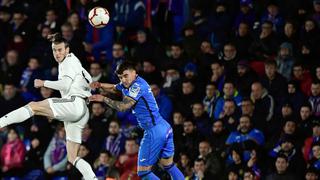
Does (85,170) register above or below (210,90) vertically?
below

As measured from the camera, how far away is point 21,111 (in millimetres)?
15594

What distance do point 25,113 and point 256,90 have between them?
5.55 metres

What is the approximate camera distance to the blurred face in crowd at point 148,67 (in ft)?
69.5

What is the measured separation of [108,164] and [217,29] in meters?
4.06

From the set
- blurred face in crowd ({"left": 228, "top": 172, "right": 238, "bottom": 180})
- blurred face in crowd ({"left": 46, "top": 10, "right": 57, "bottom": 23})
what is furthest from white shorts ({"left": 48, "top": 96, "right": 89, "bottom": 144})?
blurred face in crowd ({"left": 46, "top": 10, "right": 57, "bottom": 23})

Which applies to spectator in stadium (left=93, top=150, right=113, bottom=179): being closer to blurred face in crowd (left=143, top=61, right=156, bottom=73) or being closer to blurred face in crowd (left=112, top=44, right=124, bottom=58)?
blurred face in crowd (left=143, top=61, right=156, bottom=73)

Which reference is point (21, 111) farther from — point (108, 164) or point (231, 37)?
point (231, 37)

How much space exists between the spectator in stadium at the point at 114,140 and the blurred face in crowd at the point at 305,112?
3.81 metres

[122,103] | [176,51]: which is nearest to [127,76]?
[122,103]

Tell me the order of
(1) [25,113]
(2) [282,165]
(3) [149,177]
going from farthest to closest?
1. (2) [282,165]
2. (3) [149,177]
3. (1) [25,113]

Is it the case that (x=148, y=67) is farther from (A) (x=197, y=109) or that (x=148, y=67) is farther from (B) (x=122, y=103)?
(B) (x=122, y=103)

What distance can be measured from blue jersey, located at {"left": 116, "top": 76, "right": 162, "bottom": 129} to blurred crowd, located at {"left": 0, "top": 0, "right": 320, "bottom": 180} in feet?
8.40

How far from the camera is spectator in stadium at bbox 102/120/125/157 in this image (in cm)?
2017

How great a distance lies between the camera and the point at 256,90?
63.8 ft
